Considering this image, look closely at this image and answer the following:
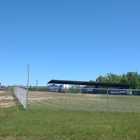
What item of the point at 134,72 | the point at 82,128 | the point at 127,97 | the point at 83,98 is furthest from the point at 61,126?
the point at 134,72

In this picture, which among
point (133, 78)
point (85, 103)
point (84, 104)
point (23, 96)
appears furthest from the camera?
point (133, 78)

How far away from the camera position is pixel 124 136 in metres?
8.31

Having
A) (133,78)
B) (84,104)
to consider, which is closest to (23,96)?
(84,104)

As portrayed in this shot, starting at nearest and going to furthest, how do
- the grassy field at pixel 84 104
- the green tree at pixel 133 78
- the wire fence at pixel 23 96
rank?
the wire fence at pixel 23 96
the grassy field at pixel 84 104
the green tree at pixel 133 78

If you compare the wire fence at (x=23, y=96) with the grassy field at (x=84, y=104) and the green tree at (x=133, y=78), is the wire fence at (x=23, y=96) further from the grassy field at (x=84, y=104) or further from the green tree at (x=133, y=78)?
the green tree at (x=133, y=78)

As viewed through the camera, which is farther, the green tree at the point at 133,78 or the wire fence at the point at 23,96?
the green tree at the point at 133,78

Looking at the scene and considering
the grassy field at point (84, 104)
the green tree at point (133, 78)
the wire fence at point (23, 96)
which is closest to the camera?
the wire fence at point (23, 96)

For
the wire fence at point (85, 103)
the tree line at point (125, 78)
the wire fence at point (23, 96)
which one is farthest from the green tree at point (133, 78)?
the wire fence at point (23, 96)

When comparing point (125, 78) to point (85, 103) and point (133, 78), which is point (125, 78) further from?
point (85, 103)

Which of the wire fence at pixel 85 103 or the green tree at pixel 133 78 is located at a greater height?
the green tree at pixel 133 78

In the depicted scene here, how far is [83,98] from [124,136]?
21159 mm

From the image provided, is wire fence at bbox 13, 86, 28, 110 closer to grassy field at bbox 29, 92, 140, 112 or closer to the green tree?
grassy field at bbox 29, 92, 140, 112

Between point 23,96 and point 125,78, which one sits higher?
point 125,78

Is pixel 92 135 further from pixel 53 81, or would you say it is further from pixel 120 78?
pixel 120 78
